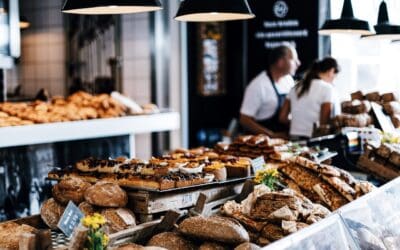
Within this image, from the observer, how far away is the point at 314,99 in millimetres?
6535

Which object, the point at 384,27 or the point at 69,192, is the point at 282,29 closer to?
the point at 384,27

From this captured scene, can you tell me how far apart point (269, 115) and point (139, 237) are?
4.91 metres

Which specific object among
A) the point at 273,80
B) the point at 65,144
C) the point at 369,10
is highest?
the point at 369,10

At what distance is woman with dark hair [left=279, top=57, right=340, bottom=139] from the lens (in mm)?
6445

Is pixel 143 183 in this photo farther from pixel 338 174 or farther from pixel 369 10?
pixel 369 10

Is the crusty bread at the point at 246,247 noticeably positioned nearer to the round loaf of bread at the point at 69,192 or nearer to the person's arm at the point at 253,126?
the round loaf of bread at the point at 69,192

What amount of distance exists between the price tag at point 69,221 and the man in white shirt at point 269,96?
15.8ft

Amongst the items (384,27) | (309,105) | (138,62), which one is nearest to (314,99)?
(309,105)

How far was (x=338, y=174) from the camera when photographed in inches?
131

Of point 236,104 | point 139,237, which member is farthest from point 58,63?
point 139,237

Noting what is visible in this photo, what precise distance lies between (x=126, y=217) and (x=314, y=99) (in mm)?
4099

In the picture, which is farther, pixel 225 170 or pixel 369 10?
pixel 369 10

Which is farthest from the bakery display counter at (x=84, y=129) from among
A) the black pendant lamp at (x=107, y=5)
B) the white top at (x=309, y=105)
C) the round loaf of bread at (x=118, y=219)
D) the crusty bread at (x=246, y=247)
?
the crusty bread at (x=246, y=247)

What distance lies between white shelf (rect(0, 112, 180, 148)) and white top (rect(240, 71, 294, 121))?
897 millimetres
